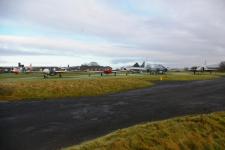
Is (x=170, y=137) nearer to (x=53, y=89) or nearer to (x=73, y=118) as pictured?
(x=73, y=118)

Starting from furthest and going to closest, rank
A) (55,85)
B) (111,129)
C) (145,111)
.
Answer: (55,85) → (145,111) → (111,129)

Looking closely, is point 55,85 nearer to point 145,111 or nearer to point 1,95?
point 1,95

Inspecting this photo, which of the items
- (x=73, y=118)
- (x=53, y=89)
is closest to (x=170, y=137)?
(x=73, y=118)

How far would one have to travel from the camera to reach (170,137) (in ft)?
50.1

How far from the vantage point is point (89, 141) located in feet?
46.0

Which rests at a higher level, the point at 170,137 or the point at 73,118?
the point at 73,118

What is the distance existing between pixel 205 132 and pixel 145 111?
6.07 m

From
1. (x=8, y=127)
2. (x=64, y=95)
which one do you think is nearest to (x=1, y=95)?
(x=64, y=95)

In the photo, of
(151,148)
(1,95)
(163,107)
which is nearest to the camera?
(151,148)

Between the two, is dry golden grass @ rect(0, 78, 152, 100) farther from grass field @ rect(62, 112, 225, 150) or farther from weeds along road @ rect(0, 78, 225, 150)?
grass field @ rect(62, 112, 225, 150)

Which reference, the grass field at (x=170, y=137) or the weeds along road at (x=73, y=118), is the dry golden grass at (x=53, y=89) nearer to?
the weeds along road at (x=73, y=118)

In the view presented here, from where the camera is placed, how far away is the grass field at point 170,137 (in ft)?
44.8

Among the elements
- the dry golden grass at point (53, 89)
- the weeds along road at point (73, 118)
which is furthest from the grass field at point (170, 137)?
the dry golden grass at point (53, 89)

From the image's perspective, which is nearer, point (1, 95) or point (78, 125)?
point (78, 125)
